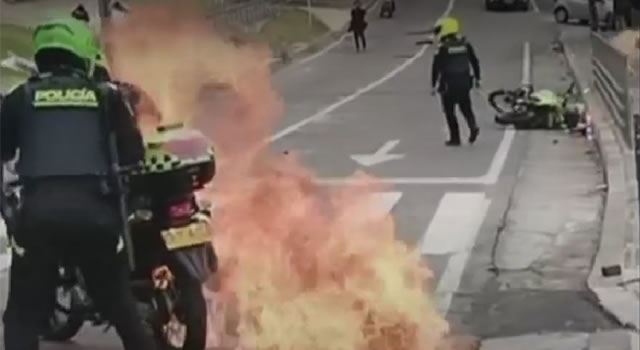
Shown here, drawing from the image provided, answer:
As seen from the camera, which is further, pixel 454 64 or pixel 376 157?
pixel 454 64

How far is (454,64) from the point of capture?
2064 centimetres

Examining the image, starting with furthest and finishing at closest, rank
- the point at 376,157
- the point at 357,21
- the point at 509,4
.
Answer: the point at 509,4 < the point at 357,21 < the point at 376,157

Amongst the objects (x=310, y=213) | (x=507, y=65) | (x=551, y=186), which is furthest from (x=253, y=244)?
(x=507, y=65)

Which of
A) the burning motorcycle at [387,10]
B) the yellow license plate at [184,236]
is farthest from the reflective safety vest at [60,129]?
the burning motorcycle at [387,10]

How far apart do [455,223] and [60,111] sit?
775 centimetres

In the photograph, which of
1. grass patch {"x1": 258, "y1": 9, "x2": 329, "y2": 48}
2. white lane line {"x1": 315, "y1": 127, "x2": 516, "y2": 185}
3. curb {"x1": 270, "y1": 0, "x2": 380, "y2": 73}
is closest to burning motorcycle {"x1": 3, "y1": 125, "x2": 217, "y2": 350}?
white lane line {"x1": 315, "y1": 127, "x2": 516, "y2": 185}

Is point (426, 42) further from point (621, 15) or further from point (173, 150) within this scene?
point (173, 150)

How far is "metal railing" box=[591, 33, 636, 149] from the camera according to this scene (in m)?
17.5

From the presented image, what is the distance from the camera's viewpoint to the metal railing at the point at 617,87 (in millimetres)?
17484

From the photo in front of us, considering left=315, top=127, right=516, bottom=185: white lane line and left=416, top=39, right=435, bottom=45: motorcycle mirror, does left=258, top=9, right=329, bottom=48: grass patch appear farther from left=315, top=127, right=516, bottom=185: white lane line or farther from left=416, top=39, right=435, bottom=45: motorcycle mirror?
left=315, top=127, right=516, bottom=185: white lane line

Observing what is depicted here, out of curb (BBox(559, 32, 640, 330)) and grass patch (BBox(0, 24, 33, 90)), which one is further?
grass patch (BBox(0, 24, 33, 90))

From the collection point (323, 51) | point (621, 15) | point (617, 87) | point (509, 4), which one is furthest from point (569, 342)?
point (509, 4)

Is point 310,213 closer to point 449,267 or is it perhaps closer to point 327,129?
point 449,267

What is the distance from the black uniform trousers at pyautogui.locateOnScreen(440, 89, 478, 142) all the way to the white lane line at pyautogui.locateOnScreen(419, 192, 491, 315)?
4.86m
